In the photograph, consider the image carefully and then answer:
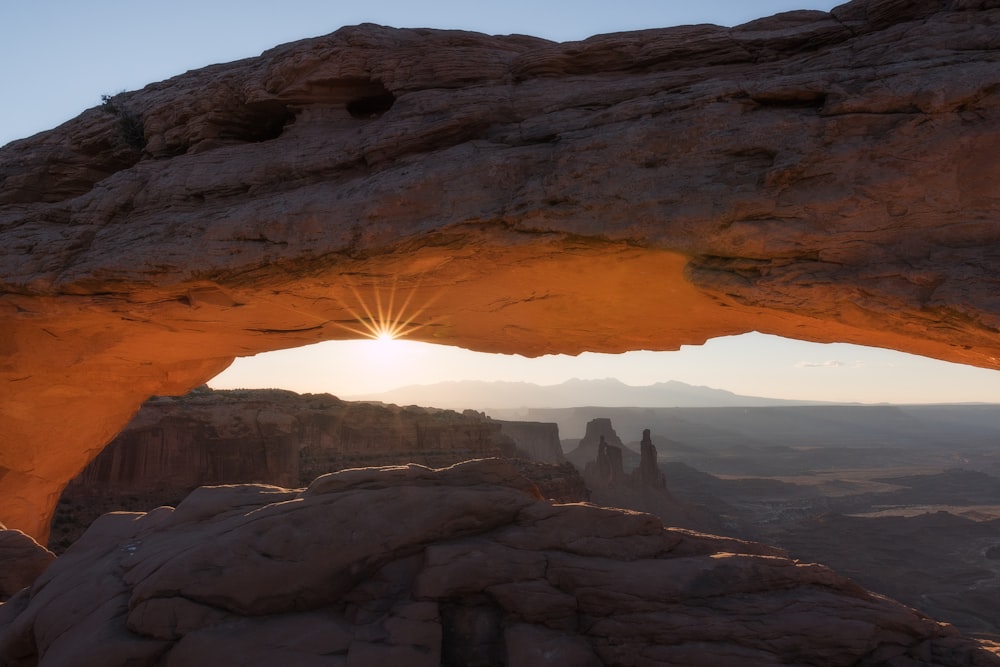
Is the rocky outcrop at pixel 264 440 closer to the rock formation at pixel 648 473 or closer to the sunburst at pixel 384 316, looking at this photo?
the rock formation at pixel 648 473

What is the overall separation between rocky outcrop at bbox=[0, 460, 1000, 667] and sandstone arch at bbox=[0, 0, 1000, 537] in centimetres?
Result: 337

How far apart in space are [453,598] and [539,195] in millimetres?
5059

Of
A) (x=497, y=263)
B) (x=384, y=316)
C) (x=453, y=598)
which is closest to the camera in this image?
(x=453, y=598)

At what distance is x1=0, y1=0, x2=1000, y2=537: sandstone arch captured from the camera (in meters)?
6.40

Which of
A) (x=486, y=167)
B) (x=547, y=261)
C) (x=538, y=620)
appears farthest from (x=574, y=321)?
(x=538, y=620)

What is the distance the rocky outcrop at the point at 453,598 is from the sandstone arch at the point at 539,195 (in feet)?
11.1

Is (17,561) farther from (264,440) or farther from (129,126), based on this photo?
(264,440)

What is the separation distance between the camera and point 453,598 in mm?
5617

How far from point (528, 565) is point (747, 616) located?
2096 mm

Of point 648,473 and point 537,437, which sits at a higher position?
point 537,437

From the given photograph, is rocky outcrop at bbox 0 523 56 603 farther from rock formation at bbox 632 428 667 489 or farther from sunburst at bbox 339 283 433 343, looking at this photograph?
rock formation at bbox 632 428 667 489

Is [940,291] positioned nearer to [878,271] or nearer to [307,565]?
[878,271]

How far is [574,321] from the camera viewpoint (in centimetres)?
1079

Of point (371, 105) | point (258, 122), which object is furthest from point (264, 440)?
point (371, 105)
